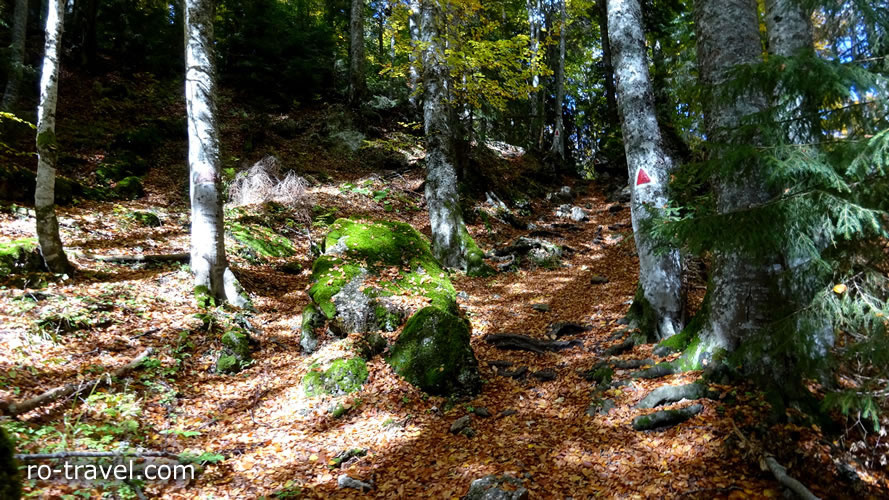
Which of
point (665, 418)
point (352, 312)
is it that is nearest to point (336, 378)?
point (352, 312)

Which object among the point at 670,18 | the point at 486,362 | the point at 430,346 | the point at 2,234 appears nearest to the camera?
the point at 430,346

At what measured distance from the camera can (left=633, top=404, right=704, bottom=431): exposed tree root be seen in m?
3.71

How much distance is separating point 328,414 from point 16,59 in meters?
14.0

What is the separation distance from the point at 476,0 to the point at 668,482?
35.7ft

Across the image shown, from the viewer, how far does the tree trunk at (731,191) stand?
3.88 metres

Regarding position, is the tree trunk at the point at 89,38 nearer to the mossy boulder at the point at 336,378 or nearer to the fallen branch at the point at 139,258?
the fallen branch at the point at 139,258

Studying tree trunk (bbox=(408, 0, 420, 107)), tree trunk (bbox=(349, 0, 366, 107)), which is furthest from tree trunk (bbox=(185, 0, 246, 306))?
tree trunk (bbox=(349, 0, 366, 107))

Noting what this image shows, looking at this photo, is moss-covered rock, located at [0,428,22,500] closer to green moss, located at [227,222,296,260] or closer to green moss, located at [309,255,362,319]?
green moss, located at [309,255,362,319]

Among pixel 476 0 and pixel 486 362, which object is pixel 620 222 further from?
pixel 486 362

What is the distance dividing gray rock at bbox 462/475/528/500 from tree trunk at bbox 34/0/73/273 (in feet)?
20.5

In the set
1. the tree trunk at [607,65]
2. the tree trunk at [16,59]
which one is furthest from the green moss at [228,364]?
the tree trunk at [607,65]

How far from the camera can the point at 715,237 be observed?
2.82 meters

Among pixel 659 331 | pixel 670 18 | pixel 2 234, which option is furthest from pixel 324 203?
pixel 670 18

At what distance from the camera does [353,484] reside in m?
3.51
